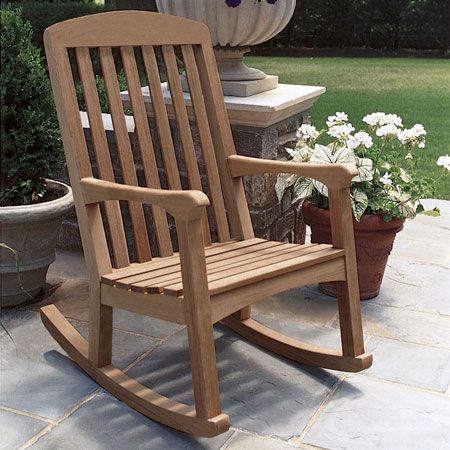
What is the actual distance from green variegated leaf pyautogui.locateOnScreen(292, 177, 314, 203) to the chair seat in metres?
0.44

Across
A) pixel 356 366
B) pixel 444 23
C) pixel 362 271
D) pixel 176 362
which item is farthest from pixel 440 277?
pixel 444 23

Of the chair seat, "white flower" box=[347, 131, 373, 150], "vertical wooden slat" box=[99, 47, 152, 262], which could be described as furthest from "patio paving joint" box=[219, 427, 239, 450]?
"white flower" box=[347, 131, 373, 150]

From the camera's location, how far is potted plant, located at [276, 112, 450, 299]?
281 cm

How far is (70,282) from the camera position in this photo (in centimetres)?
310

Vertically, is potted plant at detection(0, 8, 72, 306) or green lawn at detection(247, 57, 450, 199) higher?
potted plant at detection(0, 8, 72, 306)

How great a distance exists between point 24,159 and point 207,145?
670mm

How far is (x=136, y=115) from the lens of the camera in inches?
95.3

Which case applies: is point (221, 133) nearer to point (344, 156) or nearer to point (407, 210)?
point (344, 156)

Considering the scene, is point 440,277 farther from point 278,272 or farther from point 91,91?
point 91,91

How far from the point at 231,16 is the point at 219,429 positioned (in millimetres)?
1627

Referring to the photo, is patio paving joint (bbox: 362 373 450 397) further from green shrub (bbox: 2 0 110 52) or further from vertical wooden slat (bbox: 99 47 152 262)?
green shrub (bbox: 2 0 110 52)

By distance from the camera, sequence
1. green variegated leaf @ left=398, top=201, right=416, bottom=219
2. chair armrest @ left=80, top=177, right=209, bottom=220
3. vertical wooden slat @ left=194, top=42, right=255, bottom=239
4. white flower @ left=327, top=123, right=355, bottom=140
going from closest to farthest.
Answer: chair armrest @ left=80, top=177, right=209, bottom=220 < vertical wooden slat @ left=194, top=42, right=255, bottom=239 < green variegated leaf @ left=398, top=201, right=416, bottom=219 < white flower @ left=327, top=123, right=355, bottom=140

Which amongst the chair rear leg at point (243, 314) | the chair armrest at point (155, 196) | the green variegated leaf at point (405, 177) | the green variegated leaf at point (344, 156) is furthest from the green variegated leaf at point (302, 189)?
the chair armrest at point (155, 196)

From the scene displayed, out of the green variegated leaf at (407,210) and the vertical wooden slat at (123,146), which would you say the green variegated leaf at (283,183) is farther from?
the vertical wooden slat at (123,146)
